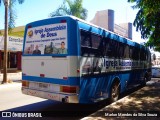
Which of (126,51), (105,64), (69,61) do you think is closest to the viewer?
(69,61)

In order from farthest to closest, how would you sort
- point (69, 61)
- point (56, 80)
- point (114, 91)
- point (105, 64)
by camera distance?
point (114, 91) < point (105, 64) < point (56, 80) < point (69, 61)

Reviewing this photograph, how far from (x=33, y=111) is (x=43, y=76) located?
137cm

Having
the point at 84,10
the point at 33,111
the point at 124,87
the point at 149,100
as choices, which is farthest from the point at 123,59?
the point at 84,10

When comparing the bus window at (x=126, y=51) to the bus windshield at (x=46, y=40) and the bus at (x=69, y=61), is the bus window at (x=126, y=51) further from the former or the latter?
the bus windshield at (x=46, y=40)

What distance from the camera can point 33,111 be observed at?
8.04 metres

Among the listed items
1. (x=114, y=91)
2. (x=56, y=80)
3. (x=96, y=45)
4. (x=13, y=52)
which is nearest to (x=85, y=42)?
(x=96, y=45)

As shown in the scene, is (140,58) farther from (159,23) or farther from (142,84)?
(159,23)

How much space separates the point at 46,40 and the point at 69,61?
1388 mm

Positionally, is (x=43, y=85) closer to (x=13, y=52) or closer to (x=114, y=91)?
(x=114, y=91)

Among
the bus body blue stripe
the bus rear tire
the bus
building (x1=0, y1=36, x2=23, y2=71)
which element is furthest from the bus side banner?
building (x1=0, y1=36, x2=23, y2=71)

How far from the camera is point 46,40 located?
7.77m

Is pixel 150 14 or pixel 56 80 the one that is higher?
pixel 150 14

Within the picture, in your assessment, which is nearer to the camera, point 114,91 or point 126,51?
point 114,91

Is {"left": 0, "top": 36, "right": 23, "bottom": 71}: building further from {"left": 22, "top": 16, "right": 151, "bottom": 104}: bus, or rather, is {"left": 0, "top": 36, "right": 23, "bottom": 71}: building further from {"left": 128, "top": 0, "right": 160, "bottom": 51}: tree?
{"left": 22, "top": 16, "right": 151, "bottom": 104}: bus
